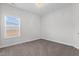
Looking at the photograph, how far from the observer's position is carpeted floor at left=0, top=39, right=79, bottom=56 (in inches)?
59.1

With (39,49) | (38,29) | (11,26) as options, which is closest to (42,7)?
(38,29)

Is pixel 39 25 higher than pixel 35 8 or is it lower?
lower

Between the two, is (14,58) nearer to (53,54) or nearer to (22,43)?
(22,43)

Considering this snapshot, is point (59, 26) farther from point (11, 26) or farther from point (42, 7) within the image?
point (11, 26)

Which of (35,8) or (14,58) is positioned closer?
(14,58)

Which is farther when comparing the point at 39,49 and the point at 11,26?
the point at 39,49

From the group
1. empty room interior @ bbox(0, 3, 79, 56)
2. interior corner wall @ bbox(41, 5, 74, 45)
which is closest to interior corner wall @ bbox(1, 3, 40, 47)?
empty room interior @ bbox(0, 3, 79, 56)

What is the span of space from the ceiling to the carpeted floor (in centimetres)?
57

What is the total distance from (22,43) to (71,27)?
3.32 ft

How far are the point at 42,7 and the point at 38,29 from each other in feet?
1.39

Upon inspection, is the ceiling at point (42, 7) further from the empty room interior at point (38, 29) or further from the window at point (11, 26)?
the window at point (11, 26)

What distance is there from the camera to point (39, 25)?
1639 mm

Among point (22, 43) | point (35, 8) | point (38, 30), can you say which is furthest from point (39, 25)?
point (22, 43)

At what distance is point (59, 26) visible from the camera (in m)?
1.65
